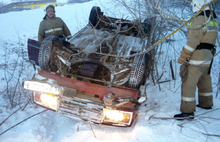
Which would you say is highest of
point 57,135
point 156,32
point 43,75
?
point 156,32

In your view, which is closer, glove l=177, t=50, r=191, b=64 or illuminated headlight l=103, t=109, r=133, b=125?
illuminated headlight l=103, t=109, r=133, b=125

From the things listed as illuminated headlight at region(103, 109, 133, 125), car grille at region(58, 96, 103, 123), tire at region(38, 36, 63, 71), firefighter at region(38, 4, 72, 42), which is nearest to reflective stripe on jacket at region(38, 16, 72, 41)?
firefighter at region(38, 4, 72, 42)

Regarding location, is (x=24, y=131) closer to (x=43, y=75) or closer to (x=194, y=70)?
(x=43, y=75)

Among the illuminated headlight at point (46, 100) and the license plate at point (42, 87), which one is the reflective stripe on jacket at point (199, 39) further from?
the illuminated headlight at point (46, 100)

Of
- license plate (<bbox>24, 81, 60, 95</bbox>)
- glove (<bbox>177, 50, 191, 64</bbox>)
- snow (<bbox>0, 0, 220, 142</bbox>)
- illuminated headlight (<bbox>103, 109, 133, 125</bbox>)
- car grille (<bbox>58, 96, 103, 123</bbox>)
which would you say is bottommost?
snow (<bbox>0, 0, 220, 142</bbox>)

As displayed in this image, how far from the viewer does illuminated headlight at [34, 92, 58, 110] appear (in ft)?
8.68

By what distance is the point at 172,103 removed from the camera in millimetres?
3436

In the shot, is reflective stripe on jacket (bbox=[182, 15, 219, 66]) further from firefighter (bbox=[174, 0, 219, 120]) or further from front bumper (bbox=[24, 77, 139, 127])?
front bumper (bbox=[24, 77, 139, 127])

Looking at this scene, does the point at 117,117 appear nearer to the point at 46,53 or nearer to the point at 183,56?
the point at 183,56

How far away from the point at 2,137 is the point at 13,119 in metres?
0.50

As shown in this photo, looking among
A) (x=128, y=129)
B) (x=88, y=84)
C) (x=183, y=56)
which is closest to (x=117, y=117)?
(x=128, y=129)

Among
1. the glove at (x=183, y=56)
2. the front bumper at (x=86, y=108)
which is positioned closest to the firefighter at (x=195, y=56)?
the glove at (x=183, y=56)

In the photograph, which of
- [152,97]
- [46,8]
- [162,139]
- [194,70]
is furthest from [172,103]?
[46,8]

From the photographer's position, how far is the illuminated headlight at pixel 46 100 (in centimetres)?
265
